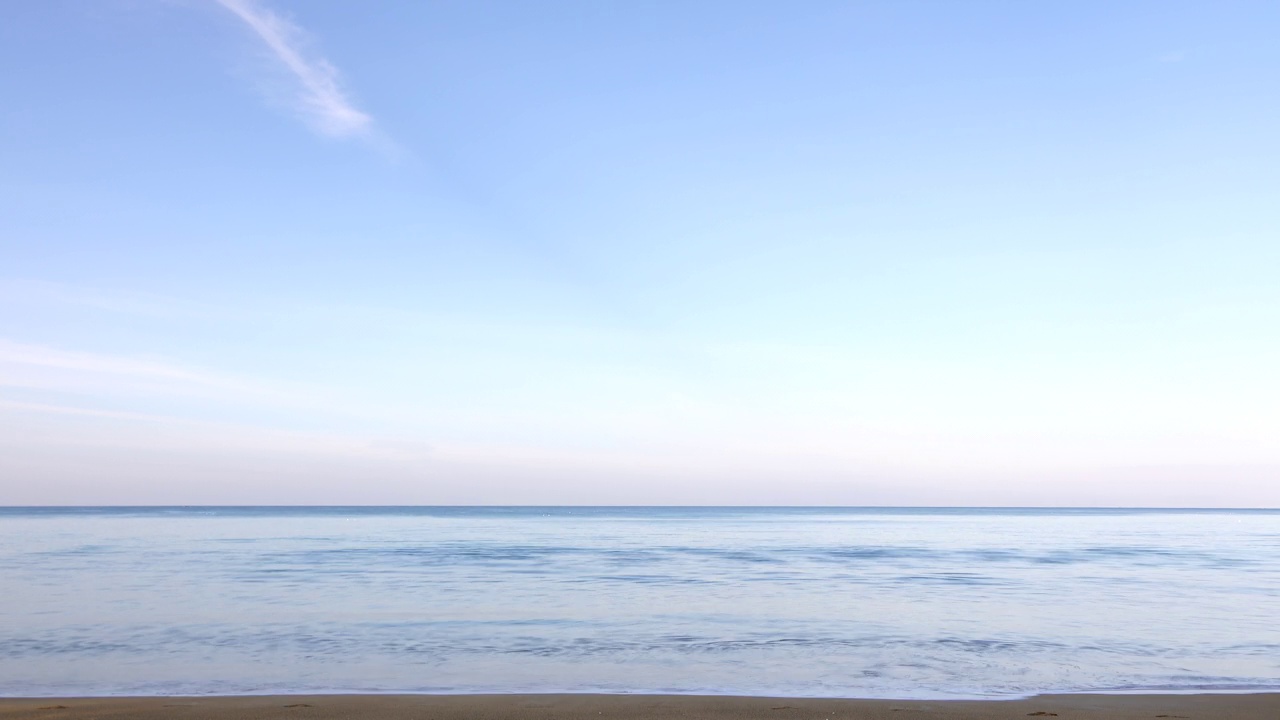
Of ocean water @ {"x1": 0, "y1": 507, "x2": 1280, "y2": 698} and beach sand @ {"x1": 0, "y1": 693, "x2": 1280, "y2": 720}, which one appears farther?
ocean water @ {"x1": 0, "y1": 507, "x2": 1280, "y2": 698}

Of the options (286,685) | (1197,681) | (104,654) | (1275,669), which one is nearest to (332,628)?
(104,654)

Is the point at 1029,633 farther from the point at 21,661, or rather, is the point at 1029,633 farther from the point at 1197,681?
the point at 21,661

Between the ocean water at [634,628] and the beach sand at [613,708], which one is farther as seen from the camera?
the ocean water at [634,628]

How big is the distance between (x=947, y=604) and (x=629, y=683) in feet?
36.7

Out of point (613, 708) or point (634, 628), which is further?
point (634, 628)

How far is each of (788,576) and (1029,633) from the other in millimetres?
12325

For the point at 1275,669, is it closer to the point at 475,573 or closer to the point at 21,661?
the point at 21,661

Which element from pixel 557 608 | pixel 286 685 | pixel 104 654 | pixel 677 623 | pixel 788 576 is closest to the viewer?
pixel 286 685

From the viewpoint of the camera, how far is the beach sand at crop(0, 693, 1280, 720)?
33.2ft

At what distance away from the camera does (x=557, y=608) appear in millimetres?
20422

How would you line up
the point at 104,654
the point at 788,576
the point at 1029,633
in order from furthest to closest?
the point at 788,576 → the point at 1029,633 → the point at 104,654

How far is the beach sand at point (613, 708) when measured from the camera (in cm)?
1012

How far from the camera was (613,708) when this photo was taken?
10.5 m

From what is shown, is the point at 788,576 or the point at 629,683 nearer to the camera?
the point at 629,683
